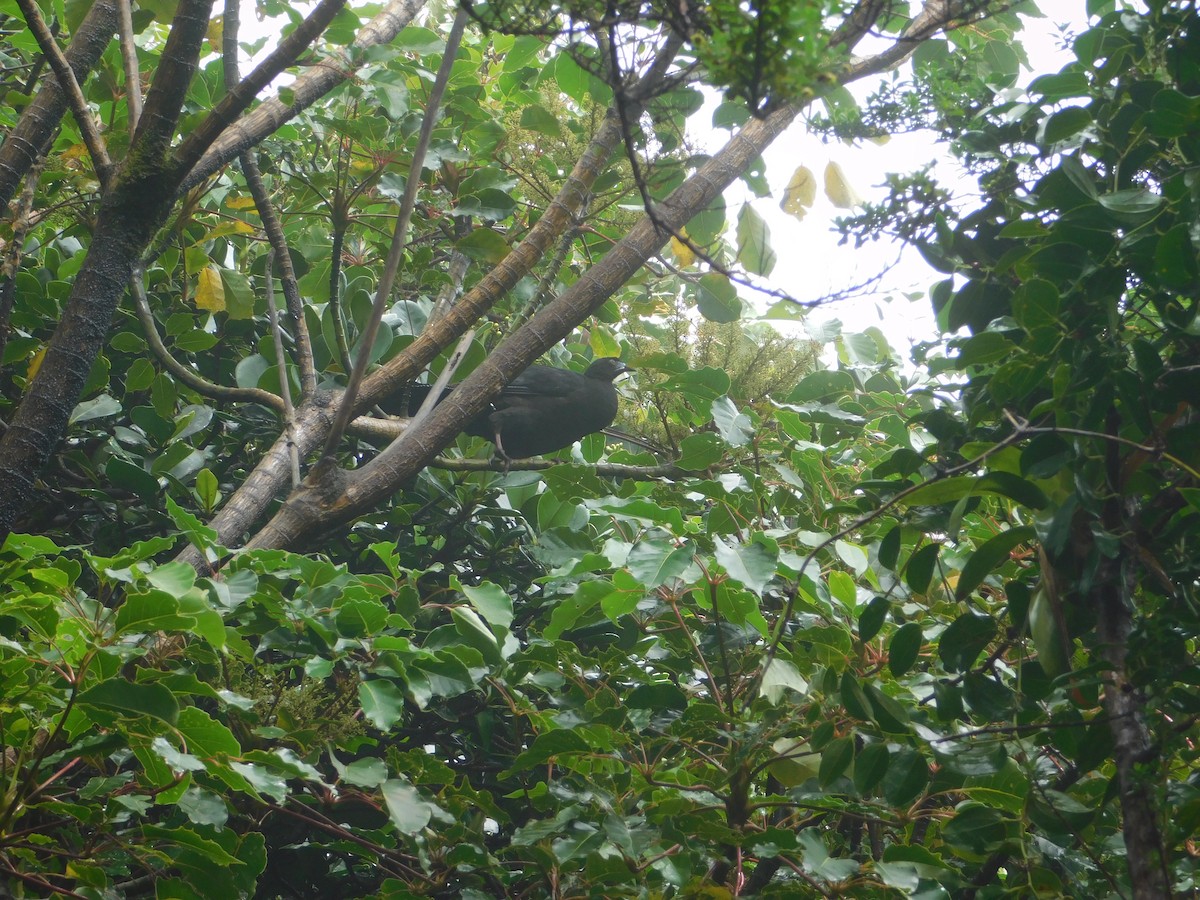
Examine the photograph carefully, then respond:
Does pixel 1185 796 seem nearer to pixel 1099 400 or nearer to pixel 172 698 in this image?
pixel 1099 400

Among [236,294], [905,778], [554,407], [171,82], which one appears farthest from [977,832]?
[554,407]

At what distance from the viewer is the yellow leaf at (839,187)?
314cm

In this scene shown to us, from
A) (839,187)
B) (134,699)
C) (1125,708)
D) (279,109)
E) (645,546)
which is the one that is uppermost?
(839,187)

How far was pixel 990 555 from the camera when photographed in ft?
4.05

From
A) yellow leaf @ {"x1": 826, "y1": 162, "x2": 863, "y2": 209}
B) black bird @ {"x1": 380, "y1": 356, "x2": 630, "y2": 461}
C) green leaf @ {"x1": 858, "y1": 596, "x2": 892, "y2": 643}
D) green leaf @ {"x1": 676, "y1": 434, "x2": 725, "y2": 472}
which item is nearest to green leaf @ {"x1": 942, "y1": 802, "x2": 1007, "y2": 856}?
green leaf @ {"x1": 858, "y1": 596, "x2": 892, "y2": 643}

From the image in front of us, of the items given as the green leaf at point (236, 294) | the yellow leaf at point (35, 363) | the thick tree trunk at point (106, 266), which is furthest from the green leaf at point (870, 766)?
the yellow leaf at point (35, 363)

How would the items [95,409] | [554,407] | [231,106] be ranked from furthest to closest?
[554,407] → [95,409] → [231,106]

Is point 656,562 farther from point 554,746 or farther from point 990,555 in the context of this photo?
point 990,555

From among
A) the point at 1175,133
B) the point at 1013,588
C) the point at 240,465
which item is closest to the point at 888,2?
the point at 1175,133

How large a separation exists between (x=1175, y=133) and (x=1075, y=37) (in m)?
0.38

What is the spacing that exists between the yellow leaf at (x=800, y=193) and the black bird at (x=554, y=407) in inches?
35.0

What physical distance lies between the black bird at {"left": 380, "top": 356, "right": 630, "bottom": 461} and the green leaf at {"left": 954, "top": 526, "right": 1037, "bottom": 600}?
2612 millimetres

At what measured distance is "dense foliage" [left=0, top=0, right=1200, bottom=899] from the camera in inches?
44.9

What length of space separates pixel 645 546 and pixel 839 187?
1.99 metres
